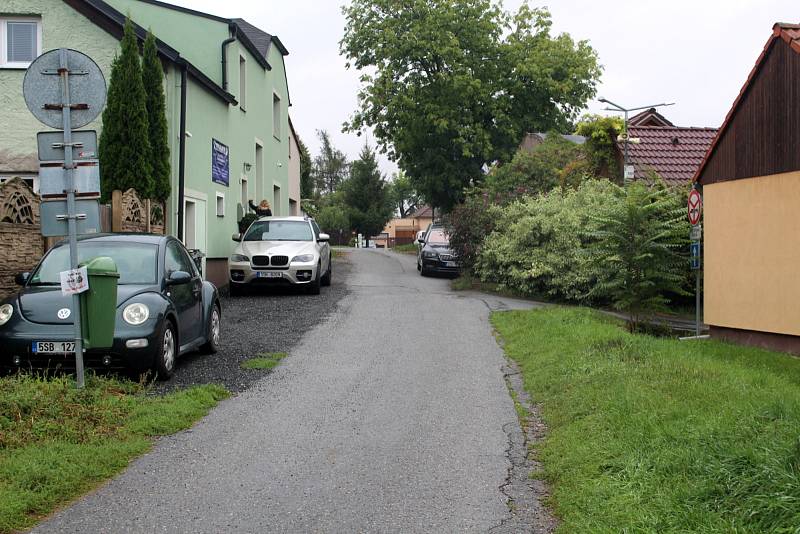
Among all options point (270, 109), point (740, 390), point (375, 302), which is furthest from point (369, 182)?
point (740, 390)

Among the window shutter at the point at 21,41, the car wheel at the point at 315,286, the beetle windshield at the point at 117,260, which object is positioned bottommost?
the car wheel at the point at 315,286

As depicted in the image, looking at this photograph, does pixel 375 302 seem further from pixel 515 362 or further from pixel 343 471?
pixel 343 471

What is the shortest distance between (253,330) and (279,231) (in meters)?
6.44

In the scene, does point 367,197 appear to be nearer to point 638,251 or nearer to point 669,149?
point 669,149

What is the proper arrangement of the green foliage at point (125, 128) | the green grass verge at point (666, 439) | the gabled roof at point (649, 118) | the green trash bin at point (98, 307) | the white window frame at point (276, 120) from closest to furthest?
the green grass verge at point (666, 439), the green trash bin at point (98, 307), the green foliage at point (125, 128), the white window frame at point (276, 120), the gabled roof at point (649, 118)

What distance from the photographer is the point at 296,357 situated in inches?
418

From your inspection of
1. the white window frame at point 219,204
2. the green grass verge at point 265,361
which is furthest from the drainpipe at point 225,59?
the green grass verge at point 265,361

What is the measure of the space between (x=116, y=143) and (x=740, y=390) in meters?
11.8

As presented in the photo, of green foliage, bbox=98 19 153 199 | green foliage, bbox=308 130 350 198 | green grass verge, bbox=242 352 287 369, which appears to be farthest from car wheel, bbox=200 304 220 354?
green foliage, bbox=308 130 350 198

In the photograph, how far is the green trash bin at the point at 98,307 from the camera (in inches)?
303

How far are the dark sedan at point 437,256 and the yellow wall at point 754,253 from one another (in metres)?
10.6

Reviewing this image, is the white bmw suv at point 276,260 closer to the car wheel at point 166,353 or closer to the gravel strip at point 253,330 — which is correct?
the gravel strip at point 253,330

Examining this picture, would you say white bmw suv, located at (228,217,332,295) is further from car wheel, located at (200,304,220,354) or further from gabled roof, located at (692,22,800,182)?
gabled roof, located at (692,22,800,182)

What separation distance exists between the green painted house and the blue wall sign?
0.03 m
